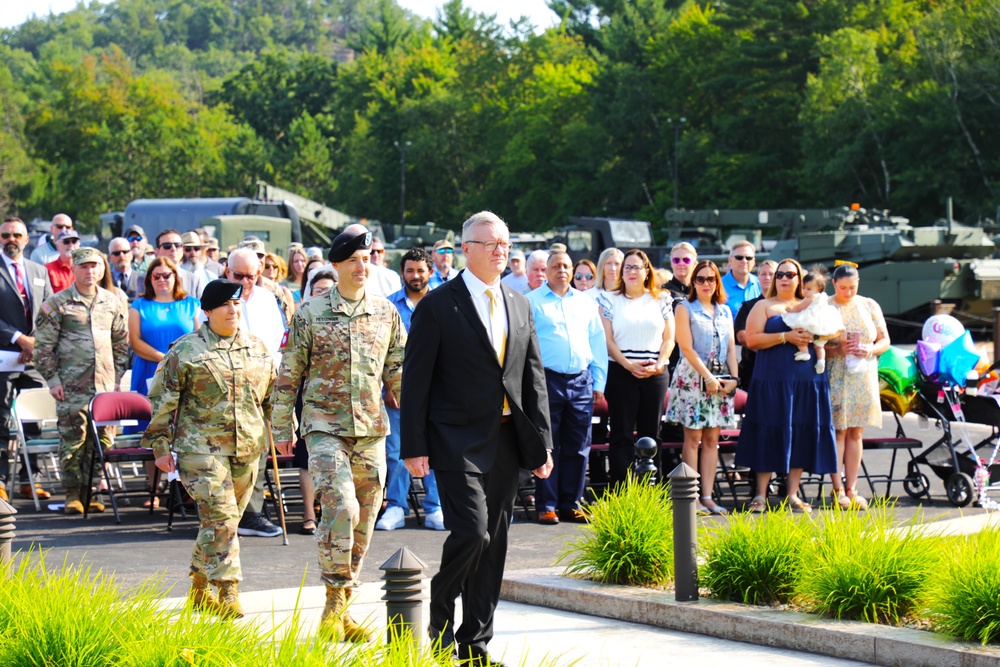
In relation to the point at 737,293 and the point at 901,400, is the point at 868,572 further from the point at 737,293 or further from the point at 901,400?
the point at 737,293

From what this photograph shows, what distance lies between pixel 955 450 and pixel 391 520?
4.73 m

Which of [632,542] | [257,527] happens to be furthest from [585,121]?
[632,542]

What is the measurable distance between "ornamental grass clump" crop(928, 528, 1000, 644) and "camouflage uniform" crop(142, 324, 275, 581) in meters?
3.43

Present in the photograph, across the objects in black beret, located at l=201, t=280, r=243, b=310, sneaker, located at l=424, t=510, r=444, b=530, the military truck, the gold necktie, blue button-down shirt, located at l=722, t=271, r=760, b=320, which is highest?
the military truck

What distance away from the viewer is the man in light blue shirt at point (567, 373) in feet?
35.7

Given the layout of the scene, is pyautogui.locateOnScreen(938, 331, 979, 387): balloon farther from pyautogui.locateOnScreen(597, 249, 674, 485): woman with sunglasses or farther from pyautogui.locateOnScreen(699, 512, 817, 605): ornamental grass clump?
pyautogui.locateOnScreen(699, 512, 817, 605): ornamental grass clump

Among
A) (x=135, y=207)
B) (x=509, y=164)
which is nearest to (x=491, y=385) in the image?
(x=135, y=207)

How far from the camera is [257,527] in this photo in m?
10.5

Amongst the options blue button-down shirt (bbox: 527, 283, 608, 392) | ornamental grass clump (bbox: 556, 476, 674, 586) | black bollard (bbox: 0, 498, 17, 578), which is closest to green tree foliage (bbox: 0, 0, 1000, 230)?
blue button-down shirt (bbox: 527, 283, 608, 392)

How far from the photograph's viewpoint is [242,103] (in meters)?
123

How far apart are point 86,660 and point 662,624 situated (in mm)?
3365

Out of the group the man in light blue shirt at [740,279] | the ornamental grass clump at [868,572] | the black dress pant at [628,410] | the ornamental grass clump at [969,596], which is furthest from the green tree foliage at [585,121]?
the ornamental grass clump at [969,596]

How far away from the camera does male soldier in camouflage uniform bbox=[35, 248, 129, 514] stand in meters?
11.3

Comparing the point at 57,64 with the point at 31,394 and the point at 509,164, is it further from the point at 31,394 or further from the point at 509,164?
the point at 31,394
